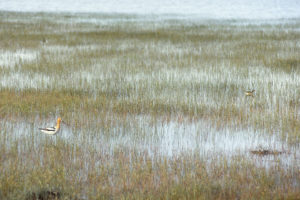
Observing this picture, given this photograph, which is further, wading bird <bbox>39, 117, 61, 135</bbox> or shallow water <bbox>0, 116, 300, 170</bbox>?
wading bird <bbox>39, 117, 61, 135</bbox>

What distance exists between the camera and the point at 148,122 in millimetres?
9891

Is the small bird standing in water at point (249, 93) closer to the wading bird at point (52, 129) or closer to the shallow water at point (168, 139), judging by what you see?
the shallow water at point (168, 139)

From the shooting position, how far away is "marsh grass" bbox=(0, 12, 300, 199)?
21.9ft

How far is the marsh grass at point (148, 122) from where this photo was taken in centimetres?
668

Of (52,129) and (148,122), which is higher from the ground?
(52,129)

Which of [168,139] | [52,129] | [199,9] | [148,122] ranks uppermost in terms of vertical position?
[199,9]

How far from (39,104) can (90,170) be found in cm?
436

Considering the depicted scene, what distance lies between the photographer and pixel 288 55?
61.6 ft

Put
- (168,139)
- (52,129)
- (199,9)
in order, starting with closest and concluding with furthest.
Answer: (52,129) → (168,139) → (199,9)

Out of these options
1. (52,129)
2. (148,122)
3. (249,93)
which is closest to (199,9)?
(249,93)

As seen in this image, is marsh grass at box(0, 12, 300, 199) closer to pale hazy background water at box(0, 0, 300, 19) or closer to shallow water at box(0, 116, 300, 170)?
shallow water at box(0, 116, 300, 170)

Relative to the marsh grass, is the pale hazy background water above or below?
above

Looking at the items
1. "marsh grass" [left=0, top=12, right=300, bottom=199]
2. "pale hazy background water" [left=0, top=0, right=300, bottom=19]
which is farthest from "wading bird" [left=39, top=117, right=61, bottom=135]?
"pale hazy background water" [left=0, top=0, right=300, bottom=19]

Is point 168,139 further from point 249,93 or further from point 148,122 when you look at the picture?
point 249,93
